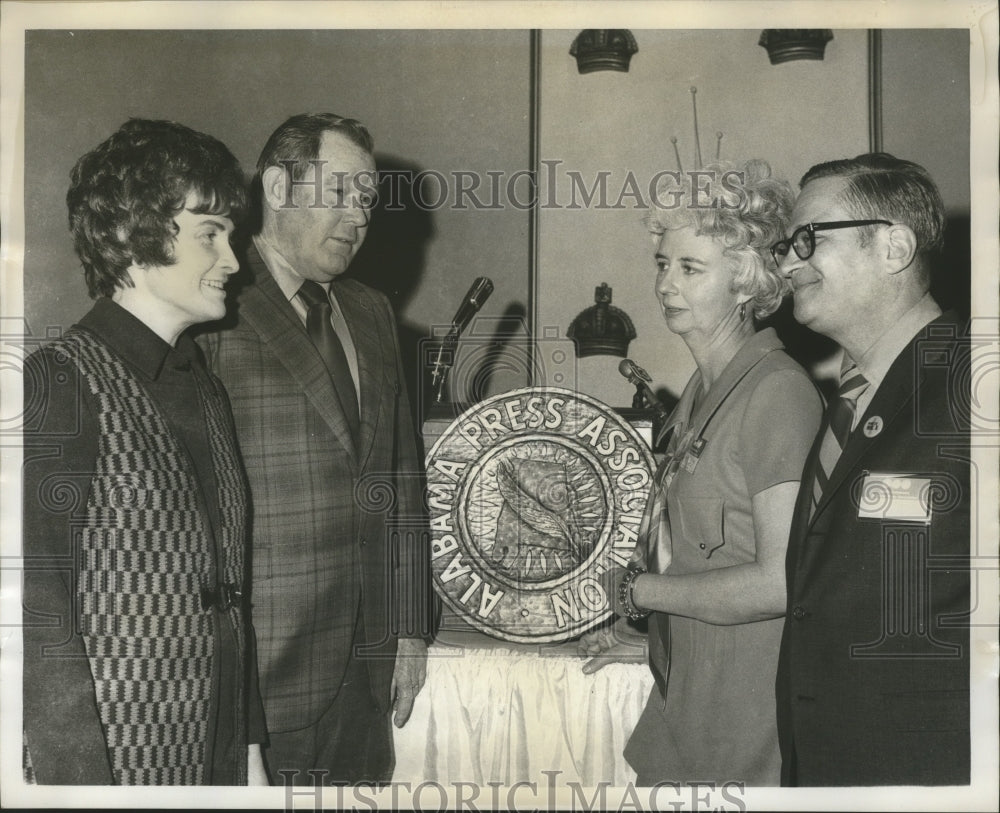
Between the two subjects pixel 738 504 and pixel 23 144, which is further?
pixel 23 144

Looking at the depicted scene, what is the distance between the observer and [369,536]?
3029 millimetres

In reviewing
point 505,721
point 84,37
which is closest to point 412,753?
point 505,721

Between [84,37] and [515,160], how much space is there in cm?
130

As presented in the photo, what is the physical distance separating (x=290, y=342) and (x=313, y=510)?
1.55 ft

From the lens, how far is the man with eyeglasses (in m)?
2.90

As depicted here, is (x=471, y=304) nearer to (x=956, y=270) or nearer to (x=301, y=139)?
(x=301, y=139)

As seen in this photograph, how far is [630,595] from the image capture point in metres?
3.02

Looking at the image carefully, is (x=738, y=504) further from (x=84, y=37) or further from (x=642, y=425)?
(x=84, y=37)

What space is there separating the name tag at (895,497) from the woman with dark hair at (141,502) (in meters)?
1.70

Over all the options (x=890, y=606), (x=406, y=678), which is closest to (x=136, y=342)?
(x=406, y=678)

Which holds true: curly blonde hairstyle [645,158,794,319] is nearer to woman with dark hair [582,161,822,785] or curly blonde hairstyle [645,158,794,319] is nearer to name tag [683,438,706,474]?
woman with dark hair [582,161,822,785]

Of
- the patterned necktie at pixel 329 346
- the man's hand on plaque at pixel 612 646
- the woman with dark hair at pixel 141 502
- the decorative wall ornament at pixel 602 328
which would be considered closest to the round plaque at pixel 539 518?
the man's hand on plaque at pixel 612 646

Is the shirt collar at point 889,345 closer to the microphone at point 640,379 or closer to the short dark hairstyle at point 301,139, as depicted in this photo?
the microphone at point 640,379

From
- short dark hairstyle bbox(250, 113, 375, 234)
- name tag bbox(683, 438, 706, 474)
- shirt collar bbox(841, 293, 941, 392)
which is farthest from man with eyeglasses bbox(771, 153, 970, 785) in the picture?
short dark hairstyle bbox(250, 113, 375, 234)
